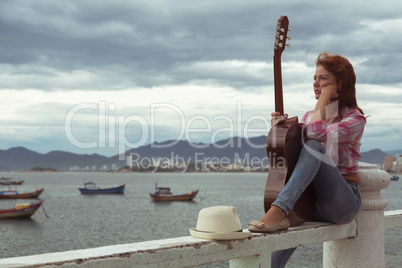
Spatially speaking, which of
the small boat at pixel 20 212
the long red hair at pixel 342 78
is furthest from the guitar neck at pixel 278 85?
the small boat at pixel 20 212

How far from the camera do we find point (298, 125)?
3025 mm

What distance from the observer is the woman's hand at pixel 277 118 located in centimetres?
305

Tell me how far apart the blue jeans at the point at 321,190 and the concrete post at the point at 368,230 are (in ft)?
0.56

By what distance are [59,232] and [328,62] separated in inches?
2092

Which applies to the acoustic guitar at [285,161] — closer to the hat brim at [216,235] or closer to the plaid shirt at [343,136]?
the plaid shirt at [343,136]

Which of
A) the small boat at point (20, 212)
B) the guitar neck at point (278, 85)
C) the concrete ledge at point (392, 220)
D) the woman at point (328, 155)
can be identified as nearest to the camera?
the woman at point (328, 155)

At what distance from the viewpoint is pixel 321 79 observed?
3.38 meters

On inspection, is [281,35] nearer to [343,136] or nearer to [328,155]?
[343,136]

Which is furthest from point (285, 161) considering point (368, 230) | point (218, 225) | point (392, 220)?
point (392, 220)

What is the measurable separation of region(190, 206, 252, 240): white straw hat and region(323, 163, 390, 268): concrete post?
1240 millimetres

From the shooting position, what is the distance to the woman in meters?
2.91

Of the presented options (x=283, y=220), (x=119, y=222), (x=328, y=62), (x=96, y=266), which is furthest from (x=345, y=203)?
(x=119, y=222)

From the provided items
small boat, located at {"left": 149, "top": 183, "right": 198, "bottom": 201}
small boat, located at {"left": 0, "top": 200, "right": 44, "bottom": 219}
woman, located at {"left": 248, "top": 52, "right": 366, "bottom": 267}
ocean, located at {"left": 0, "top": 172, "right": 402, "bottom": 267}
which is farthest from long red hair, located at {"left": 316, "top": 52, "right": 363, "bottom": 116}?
small boat, located at {"left": 149, "top": 183, "right": 198, "bottom": 201}

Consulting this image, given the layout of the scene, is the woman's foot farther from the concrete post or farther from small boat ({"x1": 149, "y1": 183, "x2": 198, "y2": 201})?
small boat ({"x1": 149, "y1": 183, "x2": 198, "y2": 201})
